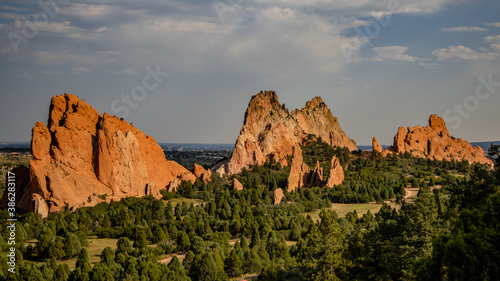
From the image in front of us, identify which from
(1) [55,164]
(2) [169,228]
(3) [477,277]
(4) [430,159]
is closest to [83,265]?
(2) [169,228]

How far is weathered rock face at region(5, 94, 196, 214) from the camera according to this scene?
6531 cm

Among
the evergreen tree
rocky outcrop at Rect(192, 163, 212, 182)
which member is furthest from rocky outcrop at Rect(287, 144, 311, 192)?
the evergreen tree

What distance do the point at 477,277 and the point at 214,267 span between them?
24.8 metres

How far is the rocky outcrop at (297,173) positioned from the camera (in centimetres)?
9006

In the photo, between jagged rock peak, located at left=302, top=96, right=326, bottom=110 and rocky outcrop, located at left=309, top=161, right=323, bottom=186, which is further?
jagged rock peak, located at left=302, top=96, right=326, bottom=110

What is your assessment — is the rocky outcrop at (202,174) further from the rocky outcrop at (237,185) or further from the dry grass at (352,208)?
the dry grass at (352,208)

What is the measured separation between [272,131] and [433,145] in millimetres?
45630

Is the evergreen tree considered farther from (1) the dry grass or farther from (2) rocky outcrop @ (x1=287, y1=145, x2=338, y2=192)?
(2) rocky outcrop @ (x1=287, y1=145, x2=338, y2=192)

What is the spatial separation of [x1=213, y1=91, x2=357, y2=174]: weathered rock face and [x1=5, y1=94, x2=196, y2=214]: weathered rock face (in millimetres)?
22545

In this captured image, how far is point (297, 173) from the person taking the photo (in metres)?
92.6

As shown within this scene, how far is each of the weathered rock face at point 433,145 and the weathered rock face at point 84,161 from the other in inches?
2636

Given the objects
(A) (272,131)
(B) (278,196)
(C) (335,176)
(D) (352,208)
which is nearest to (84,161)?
(B) (278,196)

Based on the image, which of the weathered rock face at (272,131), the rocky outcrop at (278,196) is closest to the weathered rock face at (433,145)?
the weathered rock face at (272,131)

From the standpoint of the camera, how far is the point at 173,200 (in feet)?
258
